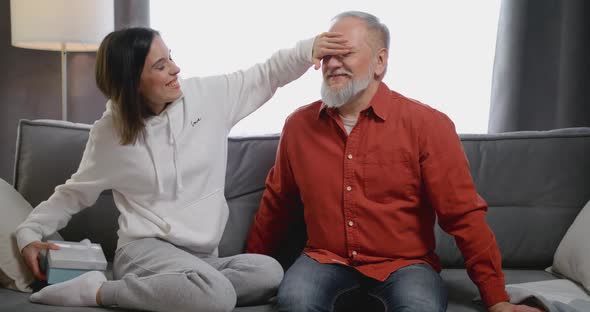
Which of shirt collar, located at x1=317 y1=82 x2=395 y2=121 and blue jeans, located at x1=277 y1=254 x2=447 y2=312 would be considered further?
shirt collar, located at x1=317 y1=82 x2=395 y2=121

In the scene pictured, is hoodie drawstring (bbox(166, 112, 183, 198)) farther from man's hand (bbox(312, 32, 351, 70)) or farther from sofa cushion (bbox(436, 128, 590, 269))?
sofa cushion (bbox(436, 128, 590, 269))

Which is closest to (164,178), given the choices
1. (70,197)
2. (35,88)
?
(70,197)

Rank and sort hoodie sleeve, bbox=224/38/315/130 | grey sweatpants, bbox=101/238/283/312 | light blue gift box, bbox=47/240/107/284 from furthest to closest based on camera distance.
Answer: hoodie sleeve, bbox=224/38/315/130 < light blue gift box, bbox=47/240/107/284 < grey sweatpants, bbox=101/238/283/312

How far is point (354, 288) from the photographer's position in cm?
Answer: 181

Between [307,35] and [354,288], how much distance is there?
1615 millimetres

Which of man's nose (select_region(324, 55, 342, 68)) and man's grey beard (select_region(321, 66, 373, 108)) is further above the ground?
man's nose (select_region(324, 55, 342, 68))

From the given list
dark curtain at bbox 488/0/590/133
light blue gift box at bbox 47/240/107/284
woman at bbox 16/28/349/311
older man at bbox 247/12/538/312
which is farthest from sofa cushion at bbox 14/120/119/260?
dark curtain at bbox 488/0/590/133

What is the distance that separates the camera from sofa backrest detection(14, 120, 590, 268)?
213 centimetres

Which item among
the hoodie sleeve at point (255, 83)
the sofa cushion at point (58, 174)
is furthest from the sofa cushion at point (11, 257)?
the hoodie sleeve at point (255, 83)

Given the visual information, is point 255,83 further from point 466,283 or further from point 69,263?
point 466,283

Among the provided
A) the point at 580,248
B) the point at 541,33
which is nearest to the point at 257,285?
the point at 580,248

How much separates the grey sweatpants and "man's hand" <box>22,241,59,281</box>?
19 cm

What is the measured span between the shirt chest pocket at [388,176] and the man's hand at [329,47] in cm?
29

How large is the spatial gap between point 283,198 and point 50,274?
68 cm
